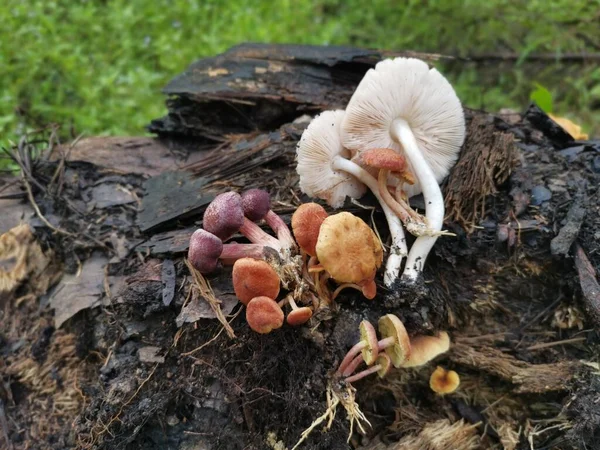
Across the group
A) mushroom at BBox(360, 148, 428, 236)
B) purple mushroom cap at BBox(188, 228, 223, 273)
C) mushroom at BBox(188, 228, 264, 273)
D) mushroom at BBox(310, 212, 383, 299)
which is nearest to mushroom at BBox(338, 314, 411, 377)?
mushroom at BBox(310, 212, 383, 299)

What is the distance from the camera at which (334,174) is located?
3244 millimetres

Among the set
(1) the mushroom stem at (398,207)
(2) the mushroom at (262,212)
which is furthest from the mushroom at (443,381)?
(2) the mushroom at (262,212)

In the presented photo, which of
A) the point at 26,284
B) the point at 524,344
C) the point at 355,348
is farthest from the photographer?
the point at 26,284

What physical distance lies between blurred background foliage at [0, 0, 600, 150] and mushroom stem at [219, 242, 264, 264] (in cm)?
337

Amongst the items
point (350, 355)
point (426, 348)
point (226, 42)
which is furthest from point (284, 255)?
point (226, 42)

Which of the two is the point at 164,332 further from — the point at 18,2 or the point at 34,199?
the point at 18,2

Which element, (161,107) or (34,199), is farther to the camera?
(161,107)

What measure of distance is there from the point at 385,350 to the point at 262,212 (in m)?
1.17

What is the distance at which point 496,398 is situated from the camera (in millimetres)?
3264

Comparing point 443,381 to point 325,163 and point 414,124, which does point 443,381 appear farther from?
point 414,124

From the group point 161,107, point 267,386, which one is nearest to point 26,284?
point 267,386

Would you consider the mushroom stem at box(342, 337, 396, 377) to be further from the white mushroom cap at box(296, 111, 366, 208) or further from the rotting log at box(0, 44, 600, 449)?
the white mushroom cap at box(296, 111, 366, 208)

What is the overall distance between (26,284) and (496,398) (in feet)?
11.9

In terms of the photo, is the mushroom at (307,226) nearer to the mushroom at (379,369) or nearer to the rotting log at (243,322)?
the rotting log at (243,322)
